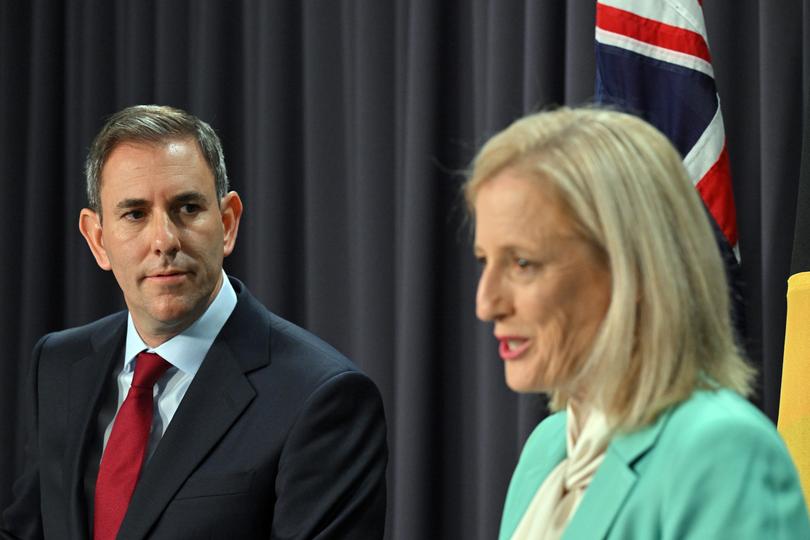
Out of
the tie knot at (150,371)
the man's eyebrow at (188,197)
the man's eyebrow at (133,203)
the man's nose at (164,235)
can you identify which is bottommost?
the tie knot at (150,371)

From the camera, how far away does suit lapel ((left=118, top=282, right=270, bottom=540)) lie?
2174 millimetres

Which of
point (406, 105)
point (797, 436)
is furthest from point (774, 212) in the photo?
point (406, 105)

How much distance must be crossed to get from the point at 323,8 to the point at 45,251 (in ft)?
4.25

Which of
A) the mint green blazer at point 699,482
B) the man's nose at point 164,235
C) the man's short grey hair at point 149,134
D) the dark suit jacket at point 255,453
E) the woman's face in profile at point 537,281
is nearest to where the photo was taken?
the mint green blazer at point 699,482

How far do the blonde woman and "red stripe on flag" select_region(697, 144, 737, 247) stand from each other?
1303 millimetres

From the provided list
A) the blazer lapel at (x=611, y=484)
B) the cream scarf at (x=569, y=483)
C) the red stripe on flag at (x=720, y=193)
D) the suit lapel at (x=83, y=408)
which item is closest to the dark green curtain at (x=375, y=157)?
the red stripe on flag at (x=720, y=193)

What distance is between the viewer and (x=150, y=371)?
2.31 meters

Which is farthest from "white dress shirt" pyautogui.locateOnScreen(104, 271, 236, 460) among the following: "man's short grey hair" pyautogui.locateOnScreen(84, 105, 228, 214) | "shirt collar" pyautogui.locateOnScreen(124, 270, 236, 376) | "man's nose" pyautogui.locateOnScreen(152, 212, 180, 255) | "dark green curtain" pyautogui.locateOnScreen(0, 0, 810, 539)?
"dark green curtain" pyautogui.locateOnScreen(0, 0, 810, 539)

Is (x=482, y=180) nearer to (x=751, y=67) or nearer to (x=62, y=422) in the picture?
(x=62, y=422)

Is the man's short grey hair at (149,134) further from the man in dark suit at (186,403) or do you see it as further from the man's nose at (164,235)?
the man's nose at (164,235)

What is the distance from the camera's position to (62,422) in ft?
7.98

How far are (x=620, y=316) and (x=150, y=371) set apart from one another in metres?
1.26

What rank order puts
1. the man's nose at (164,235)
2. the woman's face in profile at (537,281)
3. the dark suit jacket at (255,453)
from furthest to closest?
the man's nose at (164,235), the dark suit jacket at (255,453), the woman's face in profile at (537,281)

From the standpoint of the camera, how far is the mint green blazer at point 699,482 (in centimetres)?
118
